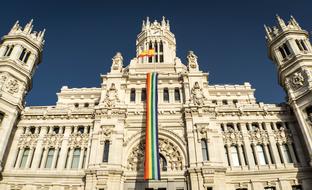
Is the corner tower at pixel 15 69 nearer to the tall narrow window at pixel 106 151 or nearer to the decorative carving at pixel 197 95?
the tall narrow window at pixel 106 151

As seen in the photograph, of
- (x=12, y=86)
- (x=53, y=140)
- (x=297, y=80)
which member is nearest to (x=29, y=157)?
(x=53, y=140)

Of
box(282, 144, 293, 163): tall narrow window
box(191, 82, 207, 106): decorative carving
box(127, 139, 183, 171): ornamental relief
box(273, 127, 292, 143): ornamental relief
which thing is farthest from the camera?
box(191, 82, 207, 106): decorative carving

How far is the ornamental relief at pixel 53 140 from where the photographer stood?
37.8 meters

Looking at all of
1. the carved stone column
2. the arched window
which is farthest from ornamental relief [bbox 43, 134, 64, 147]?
the arched window

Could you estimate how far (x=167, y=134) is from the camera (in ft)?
122

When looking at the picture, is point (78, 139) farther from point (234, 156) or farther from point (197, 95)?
point (234, 156)

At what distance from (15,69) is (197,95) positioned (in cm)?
2684

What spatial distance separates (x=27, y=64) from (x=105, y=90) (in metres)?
13.1

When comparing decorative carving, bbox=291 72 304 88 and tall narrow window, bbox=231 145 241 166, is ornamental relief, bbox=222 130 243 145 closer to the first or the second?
tall narrow window, bbox=231 145 241 166

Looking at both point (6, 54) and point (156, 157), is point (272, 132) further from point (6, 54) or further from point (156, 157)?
point (6, 54)

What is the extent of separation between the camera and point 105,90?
41.5m

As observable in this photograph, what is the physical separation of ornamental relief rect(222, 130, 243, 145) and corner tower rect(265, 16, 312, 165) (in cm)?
775

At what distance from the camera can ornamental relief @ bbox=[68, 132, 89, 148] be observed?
1480 inches

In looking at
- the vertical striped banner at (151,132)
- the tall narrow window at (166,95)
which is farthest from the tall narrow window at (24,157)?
the tall narrow window at (166,95)
